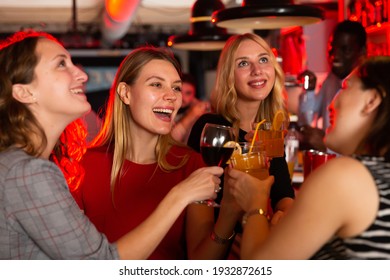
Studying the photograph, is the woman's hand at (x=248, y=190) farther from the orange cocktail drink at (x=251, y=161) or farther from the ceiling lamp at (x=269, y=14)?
the ceiling lamp at (x=269, y=14)

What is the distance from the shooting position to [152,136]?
2.30 meters

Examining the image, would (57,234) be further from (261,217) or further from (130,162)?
(130,162)

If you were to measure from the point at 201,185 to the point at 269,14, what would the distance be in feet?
5.69

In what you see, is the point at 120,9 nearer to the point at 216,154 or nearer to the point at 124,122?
the point at 124,122

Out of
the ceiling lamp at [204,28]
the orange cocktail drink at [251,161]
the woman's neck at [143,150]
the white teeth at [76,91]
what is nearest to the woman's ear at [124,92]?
the woman's neck at [143,150]

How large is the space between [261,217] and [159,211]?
0.91 ft

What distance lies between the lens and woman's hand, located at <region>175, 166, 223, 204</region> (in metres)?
1.75

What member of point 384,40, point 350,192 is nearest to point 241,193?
point 350,192

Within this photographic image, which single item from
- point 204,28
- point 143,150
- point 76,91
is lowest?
point 143,150

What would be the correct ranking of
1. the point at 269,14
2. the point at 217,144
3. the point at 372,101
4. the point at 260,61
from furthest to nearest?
1. the point at 269,14
2. the point at 260,61
3. the point at 217,144
4. the point at 372,101

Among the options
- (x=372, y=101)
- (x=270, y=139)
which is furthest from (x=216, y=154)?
(x=372, y=101)

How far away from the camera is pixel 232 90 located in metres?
2.82

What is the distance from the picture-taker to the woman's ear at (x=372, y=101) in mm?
1495

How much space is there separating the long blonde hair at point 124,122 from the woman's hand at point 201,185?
437 millimetres
